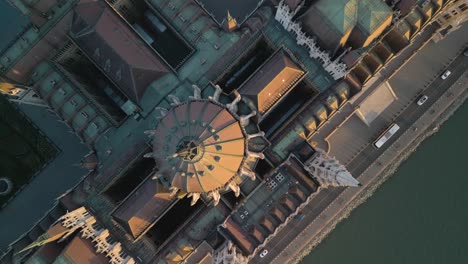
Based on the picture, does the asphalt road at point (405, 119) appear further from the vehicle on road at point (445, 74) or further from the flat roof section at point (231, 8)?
the flat roof section at point (231, 8)

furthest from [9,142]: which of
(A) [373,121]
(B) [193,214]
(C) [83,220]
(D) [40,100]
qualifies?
(A) [373,121]

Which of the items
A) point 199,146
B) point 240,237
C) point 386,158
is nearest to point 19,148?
point 199,146

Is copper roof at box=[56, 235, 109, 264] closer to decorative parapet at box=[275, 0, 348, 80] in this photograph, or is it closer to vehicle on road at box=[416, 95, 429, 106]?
decorative parapet at box=[275, 0, 348, 80]

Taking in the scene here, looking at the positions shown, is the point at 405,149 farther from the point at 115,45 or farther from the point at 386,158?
the point at 115,45

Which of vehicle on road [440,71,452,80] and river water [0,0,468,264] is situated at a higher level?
vehicle on road [440,71,452,80]

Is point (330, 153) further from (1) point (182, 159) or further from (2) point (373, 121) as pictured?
(1) point (182, 159)

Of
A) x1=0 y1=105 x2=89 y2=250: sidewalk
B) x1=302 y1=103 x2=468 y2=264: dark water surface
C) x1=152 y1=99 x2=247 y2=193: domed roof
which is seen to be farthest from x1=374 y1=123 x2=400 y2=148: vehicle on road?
x1=0 y1=105 x2=89 y2=250: sidewalk
